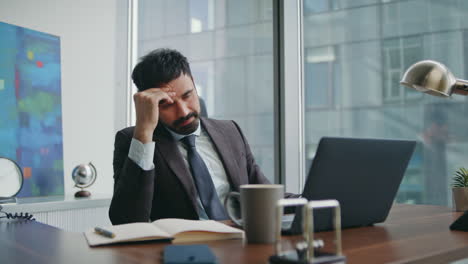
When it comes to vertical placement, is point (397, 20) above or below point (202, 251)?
above

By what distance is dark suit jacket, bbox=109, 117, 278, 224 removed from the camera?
1481 millimetres

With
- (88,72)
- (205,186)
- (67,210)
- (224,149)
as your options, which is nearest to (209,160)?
(224,149)

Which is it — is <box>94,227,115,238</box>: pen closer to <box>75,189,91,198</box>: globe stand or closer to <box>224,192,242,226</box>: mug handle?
<box>224,192,242,226</box>: mug handle

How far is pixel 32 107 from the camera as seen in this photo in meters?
2.71

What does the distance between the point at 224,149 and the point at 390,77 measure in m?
1.65

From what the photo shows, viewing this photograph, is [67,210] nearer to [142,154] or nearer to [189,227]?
[142,154]

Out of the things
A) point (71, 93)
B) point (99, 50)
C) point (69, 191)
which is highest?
point (99, 50)

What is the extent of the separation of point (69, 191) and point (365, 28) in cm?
220

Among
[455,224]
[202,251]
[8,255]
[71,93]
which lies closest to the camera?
[202,251]

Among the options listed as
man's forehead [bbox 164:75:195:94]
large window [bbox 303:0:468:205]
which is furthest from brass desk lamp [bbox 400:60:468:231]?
large window [bbox 303:0:468:205]

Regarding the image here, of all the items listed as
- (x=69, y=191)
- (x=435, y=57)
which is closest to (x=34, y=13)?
(x=69, y=191)

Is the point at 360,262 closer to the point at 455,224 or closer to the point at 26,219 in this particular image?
the point at 455,224

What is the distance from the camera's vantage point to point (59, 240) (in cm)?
100

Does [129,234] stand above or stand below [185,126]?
below
